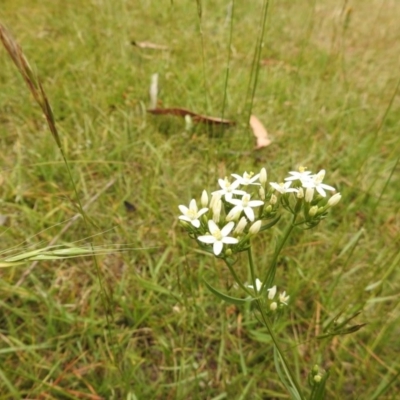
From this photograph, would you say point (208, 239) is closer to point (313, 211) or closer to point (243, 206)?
point (243, 206)

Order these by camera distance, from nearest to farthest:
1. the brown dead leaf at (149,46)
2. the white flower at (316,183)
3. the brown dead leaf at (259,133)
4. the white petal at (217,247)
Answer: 1. the white petal at (217,247)
2. the white flower at (316,183)
3. the brown dead leaf at (259,133)
4. the brown dead leaf at (149,46)

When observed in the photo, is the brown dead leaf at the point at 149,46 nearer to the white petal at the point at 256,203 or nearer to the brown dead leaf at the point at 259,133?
the brown dead leaf at the point at 259,133

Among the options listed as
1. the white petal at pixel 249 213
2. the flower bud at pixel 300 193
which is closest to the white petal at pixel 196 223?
the white petal at pixel 249 213

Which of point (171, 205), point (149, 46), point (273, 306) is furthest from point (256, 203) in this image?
point (149, 46)

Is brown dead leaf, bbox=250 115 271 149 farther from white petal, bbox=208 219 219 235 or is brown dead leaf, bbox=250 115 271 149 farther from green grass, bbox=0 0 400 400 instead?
white petal, bbox=208 219 219 235

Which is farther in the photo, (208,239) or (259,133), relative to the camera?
(259,133)

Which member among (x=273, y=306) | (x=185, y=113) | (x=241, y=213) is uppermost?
(x=241, y=213)
